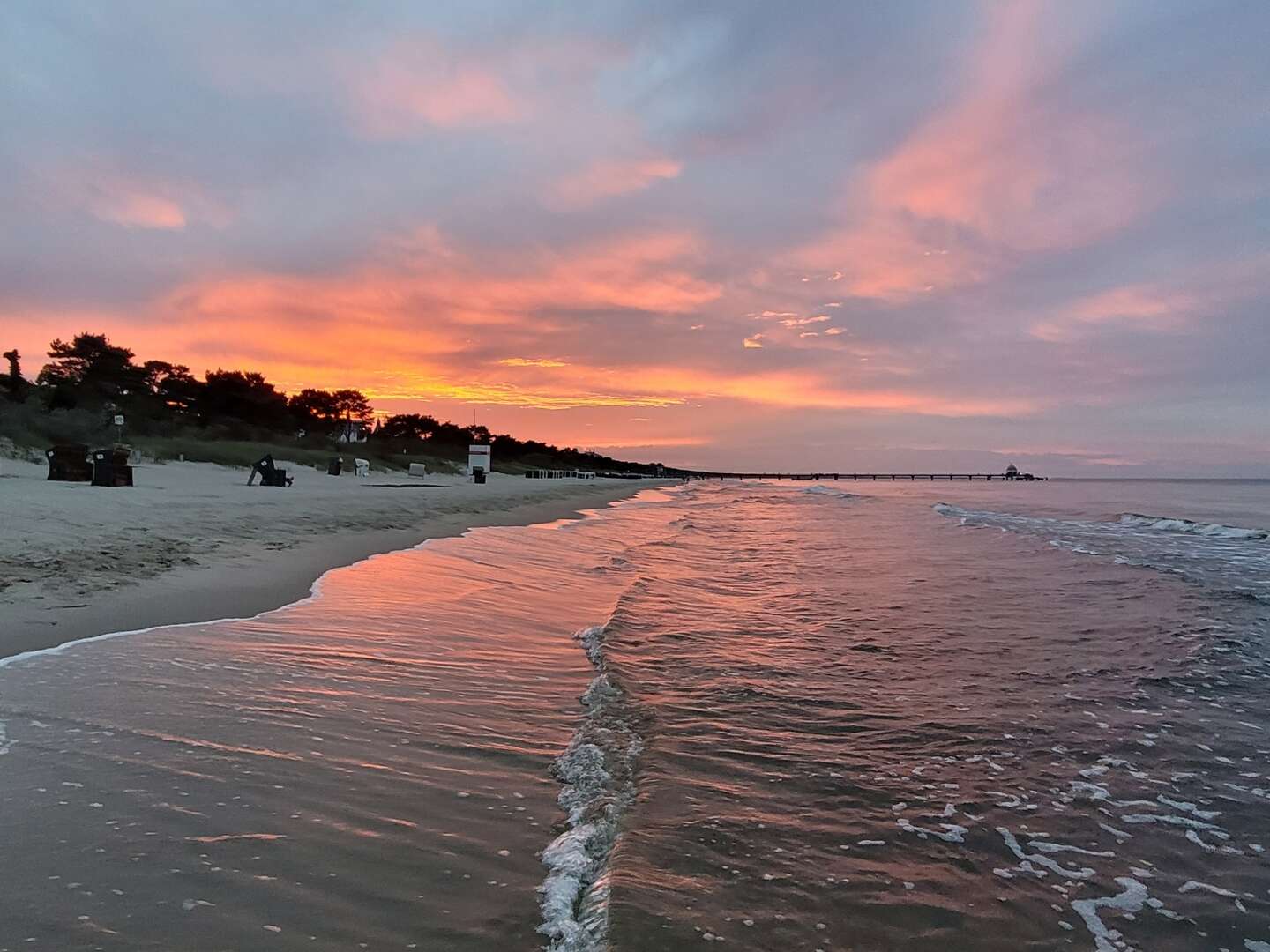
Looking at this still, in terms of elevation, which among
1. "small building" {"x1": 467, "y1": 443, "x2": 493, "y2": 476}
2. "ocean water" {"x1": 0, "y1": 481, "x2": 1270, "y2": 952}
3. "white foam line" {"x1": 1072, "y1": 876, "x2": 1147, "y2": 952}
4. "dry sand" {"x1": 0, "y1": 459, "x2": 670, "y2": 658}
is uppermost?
"small building" {"x1": 467, "y1": 443, "x2": 493, "y2": 476}

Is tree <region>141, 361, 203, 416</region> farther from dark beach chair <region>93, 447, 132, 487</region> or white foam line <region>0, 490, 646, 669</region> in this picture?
white foam line <region>0, 490, 646, 669</region>

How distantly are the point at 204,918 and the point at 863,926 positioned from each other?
2338 millimetres

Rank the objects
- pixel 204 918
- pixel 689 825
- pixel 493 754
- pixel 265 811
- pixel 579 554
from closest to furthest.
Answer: pixel 204 918 → pixel 265 811 → pixel 689 825 → pixel 493 754 → pixel 579 554

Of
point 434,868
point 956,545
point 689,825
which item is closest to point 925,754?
point 689,825

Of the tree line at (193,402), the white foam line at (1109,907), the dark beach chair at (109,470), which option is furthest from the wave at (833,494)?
the white foam line at (1109,907)

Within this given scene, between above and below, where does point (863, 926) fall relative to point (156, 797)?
below

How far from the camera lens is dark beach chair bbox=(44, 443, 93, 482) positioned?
1886 centimetres

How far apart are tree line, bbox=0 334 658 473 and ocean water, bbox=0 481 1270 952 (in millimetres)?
43160

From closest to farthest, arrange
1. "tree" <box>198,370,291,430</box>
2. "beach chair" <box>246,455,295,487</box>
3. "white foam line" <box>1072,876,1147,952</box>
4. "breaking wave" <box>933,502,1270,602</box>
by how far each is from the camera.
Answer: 1. "white foam line" <box>1072,876,1147,952</box>
2. "breaking wave" <box>933,502,1270,602</box>
3. "beach chair" <box>246,455,295,487</box>
4. "tree" <box>198,370,291,430</box>

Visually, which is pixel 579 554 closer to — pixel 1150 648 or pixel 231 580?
pixel 231 580

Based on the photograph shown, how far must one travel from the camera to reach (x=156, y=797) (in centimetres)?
324

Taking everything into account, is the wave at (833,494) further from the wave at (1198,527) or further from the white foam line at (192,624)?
the white foam line at (192,624)

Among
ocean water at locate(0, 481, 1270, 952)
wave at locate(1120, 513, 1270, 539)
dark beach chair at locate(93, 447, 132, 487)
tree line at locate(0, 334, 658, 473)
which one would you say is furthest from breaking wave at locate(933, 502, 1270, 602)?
tree line at locate(0, 334, 658, 473)

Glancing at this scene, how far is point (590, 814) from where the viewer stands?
354 cm
